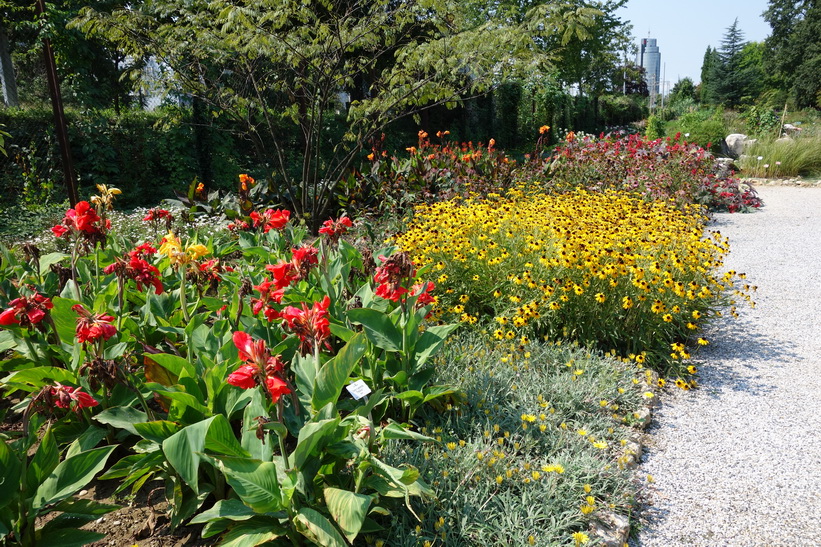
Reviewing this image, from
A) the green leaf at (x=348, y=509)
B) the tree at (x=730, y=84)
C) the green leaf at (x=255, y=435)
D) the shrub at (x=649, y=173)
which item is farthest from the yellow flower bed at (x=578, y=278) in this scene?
the tree at (x=730, y=84)

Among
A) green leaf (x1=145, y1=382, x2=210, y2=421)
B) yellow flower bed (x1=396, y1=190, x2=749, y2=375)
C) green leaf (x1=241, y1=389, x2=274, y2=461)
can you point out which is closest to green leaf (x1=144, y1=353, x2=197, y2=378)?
green leaf (x1=145, y1=382, x2=210, y2=421)

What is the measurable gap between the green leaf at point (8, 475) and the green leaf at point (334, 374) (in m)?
0.85

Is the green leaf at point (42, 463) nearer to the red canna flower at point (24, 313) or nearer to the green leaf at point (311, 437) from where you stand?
the red canna flower at point (24, 313)

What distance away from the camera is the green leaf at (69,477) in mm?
1525

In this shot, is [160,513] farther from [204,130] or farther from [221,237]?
[204,130]

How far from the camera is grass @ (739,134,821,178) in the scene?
1212 cm

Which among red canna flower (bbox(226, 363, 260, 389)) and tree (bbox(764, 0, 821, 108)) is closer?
red canna flower (bbox(226, 363, 260, 389))

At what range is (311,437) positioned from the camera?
153 centimetres

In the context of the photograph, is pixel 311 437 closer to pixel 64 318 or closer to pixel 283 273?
pixel 283 273

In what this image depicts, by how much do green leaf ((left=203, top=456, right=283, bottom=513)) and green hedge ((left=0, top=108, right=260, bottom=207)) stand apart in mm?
6550

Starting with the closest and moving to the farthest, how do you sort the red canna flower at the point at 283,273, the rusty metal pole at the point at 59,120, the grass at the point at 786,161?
the red canna flower at the point at 283,273 → the rusty metal pole at the point at 59,120 → the grass at the point at 786,161

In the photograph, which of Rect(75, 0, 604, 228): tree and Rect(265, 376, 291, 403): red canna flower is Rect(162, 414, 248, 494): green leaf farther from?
Rect(75, 0, 604, 228): tree

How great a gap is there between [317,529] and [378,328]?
890 mm

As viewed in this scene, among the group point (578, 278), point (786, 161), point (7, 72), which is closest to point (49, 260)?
point (578, 278)
